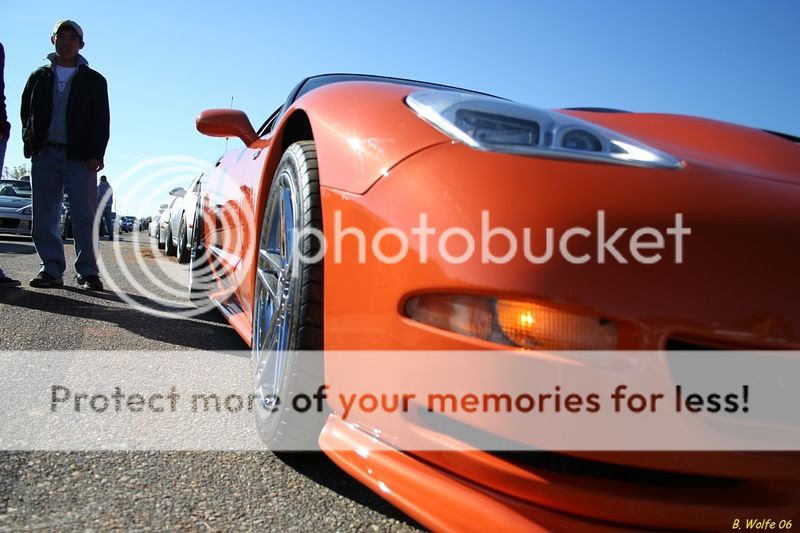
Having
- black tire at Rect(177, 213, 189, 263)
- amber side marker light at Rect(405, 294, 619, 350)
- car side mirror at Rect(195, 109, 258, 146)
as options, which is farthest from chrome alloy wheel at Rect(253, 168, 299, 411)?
black tire at Rect(177, 213, 189, 263)

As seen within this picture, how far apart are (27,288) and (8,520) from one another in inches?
127

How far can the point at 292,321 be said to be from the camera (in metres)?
1.41

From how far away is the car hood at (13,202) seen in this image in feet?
37.5

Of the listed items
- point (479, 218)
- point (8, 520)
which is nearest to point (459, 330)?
point (479, 218)

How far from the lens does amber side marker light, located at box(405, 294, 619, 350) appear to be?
100cm

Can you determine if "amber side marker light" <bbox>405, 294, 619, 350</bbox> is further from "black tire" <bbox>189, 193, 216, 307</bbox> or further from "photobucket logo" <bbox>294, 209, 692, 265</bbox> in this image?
"black tire" <bbox>189, 193, 216, 307</bbox>

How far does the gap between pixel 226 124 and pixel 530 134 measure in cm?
164

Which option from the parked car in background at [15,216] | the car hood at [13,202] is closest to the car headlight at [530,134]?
the parked car in background at [15,216]

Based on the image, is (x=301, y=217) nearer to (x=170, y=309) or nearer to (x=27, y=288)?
(x=170, y=309)

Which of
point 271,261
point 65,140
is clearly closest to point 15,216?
point 65,140

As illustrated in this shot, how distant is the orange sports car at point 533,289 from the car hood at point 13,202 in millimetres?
12007

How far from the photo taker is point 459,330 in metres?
1.07

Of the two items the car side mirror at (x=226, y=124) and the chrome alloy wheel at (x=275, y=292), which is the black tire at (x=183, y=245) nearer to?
the car side mirror at (x=226, y=124)

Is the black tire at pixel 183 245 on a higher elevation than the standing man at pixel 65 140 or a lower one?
lower
